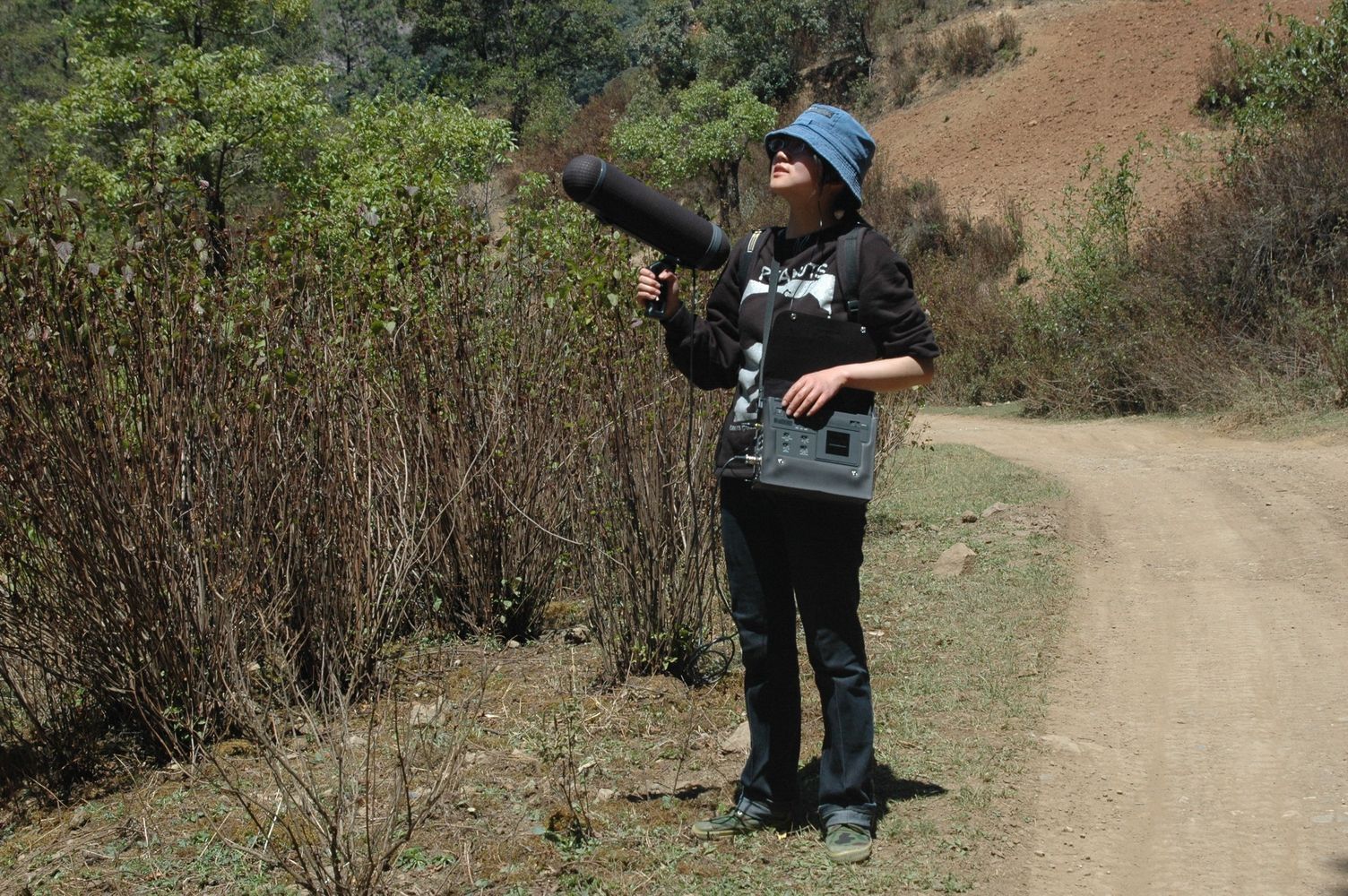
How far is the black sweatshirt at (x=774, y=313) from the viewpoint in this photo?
318 centimetres

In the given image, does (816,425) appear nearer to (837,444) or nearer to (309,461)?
(837,444)

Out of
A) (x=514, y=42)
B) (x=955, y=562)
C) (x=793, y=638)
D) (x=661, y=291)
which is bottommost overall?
(x=955, y=562)

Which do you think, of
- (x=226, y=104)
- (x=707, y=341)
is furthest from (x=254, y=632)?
(x=226, y=104)

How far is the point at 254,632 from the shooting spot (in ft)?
15.0

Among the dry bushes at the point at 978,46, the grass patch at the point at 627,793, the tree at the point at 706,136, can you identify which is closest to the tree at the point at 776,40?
the dry bushes at the point at 978,46

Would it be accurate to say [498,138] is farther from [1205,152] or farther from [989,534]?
[989,534]

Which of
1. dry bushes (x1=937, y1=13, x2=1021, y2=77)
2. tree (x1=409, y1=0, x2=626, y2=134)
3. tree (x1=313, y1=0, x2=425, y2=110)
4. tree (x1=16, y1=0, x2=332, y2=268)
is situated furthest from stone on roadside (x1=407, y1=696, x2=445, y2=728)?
tree (x1=313, y1=0, x2=425, y2=110)

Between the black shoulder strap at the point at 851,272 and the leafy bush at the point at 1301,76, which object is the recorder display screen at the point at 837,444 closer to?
the black shoulder strap at the point at 851,272

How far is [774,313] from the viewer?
329cm

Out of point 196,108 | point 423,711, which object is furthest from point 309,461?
point 196,108

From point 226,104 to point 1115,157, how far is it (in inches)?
719

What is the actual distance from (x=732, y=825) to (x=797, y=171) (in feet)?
5.72

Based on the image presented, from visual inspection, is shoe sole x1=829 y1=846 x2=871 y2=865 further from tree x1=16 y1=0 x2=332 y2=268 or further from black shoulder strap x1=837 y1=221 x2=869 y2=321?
tree x1=16 y1=0 x2=332 y2=268

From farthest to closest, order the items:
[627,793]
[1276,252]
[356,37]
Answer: [356,37]
[1276,252]
[627,793]
